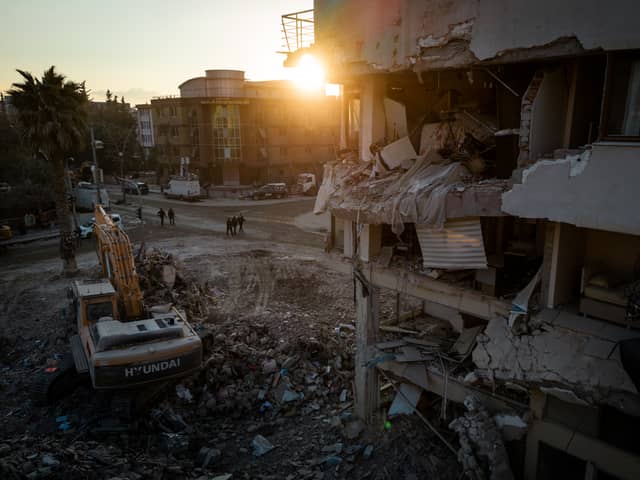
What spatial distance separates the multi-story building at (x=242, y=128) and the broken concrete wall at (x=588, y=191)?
48348 millimetres

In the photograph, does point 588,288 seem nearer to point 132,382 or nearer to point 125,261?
point 132,382

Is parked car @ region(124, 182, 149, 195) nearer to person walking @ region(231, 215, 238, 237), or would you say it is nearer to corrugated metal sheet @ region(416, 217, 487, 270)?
person walking @ region(231, 215, 238, 237)

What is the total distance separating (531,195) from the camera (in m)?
6.86

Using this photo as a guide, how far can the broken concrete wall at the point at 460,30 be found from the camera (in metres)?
5.94

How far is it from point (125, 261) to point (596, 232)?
477 inches

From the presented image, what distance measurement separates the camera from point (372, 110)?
10.5 meters

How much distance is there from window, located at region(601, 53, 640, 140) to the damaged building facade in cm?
2

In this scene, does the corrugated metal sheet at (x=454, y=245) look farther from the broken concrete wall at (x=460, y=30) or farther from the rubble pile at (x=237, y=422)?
the rubble pile at (x=237, y=422)

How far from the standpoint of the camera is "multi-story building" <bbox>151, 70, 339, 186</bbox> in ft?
171

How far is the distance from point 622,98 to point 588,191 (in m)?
1.26

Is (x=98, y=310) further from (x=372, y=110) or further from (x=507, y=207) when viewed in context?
(x=507, y=207)

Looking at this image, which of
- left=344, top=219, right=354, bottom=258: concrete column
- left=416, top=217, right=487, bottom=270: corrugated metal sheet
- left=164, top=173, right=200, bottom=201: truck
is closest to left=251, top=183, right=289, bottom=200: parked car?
left=164, top=173, right=200, bottom=201: truck

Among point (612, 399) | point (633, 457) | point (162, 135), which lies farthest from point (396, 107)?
point (162, 135)

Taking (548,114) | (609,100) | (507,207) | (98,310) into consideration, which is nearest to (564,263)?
(507,207)
